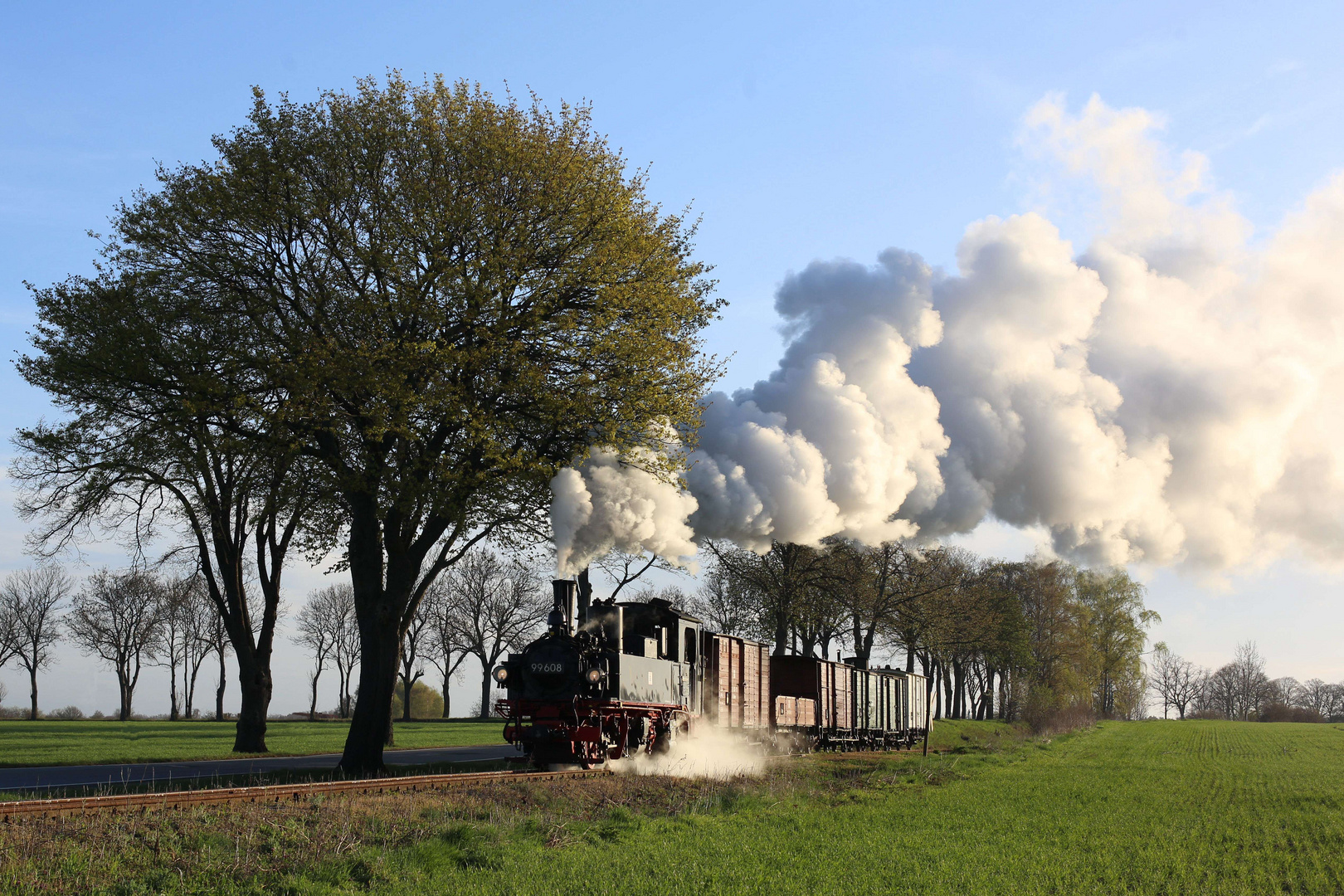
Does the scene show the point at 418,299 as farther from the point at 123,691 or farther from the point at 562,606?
the point at 123,691

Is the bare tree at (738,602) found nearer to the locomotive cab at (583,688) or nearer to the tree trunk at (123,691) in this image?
the locomotive cab at (583,688)

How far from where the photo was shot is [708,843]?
13.1 meters

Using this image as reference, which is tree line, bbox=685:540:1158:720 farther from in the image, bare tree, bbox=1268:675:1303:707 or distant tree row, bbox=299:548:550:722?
bare tree, bbox=1268:675:1303:707

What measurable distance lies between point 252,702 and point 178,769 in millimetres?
7246

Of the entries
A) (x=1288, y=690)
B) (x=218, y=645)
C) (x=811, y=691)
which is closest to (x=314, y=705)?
(x=218, y=645)

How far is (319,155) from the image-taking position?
22484 millimetres

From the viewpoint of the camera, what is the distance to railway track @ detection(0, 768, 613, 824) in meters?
12.0

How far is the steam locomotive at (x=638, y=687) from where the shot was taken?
1989 centimetres

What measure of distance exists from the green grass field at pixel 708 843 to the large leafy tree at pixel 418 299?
7.29 m

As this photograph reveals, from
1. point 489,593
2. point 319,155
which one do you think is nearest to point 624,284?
point 319,155

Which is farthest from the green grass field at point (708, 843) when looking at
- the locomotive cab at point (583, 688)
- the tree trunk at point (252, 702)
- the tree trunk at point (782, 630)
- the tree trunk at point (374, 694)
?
the tree trunk at point (782, 630)

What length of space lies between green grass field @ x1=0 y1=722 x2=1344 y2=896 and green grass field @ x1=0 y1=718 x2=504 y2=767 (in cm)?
1629

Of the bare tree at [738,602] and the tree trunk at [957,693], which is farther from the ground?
the bare tree at [738,602]

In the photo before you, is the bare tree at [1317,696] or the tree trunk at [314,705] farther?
the bare tree at [1317,696]
